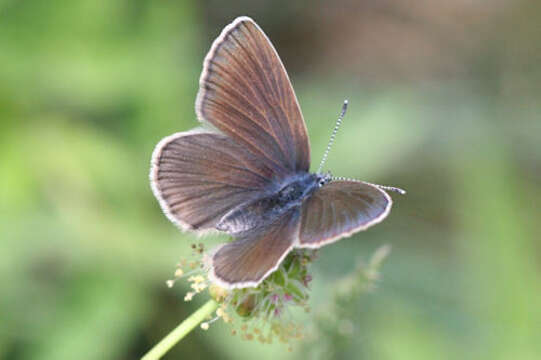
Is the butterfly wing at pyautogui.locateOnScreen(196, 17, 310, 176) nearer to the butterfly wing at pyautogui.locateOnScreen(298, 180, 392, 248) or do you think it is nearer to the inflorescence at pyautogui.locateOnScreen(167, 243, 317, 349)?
the butterfly wing at pyautogui.locateOnScreen(298, 180, 392, 248)

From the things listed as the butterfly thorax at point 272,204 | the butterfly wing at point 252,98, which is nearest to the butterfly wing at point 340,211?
the butterfly thorax at point 272,204

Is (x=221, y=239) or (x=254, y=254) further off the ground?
(x=254, y=254)

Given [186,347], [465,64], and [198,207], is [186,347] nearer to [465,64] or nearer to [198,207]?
[198,207]

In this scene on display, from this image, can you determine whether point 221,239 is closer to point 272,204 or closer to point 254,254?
point 272,204

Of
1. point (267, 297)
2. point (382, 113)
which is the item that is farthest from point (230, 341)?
point (382, 113)

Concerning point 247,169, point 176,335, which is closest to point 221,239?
point 247,169
